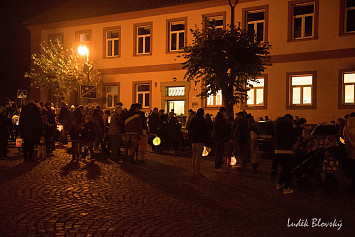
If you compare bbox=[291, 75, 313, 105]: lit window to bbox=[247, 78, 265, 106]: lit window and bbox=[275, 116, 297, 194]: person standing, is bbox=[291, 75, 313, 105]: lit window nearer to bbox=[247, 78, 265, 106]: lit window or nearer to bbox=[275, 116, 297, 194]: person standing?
bbox=[247, 78, 265, 106]: lit window

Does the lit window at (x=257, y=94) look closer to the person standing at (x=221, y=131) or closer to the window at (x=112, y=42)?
the window at (x=112, y=42)

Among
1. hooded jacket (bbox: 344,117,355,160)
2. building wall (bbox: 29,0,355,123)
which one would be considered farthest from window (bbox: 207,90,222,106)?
hooded jacket (bbox: 344,117,355,160)

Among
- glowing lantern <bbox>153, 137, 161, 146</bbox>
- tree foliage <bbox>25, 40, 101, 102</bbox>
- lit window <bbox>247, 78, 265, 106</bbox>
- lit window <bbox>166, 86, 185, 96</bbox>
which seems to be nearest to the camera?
glowing lantern <bbox>153, 137, 161, 146</bbox>

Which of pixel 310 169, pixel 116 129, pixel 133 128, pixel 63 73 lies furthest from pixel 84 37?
pixel 310 169

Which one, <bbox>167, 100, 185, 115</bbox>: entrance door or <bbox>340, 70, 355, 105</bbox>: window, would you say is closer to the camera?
<bbox>340, 70, 355, 105</bbox>: window

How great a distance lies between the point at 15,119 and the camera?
56.3 ft

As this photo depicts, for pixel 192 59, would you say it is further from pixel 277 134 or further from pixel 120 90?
pixel 120 90

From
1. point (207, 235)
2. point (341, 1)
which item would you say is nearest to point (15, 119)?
point (207, 235)

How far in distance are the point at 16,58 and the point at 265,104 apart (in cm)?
3221

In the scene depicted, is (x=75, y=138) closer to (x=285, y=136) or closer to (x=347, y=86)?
(x=285, y=136)

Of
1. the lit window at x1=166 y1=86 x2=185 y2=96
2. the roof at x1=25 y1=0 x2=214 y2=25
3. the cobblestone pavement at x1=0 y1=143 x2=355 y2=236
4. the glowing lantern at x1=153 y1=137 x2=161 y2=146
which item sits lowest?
the cobblestone pavement at x1=0 y1=143 x2=355 y2=236

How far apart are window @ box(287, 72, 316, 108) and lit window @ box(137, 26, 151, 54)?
1057 centimetres

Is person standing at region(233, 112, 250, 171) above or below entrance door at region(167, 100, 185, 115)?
below

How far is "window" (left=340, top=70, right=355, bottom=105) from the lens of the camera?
68.5 feet
